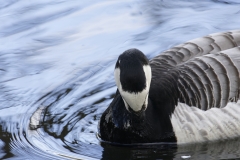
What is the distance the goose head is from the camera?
6.63 metres

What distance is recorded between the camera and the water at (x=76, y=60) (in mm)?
7539

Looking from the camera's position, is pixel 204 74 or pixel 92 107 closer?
pixel 204 74

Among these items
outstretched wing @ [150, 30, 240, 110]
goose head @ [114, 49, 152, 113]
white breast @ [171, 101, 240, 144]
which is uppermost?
goose head @ [114, 49, 152, 113]

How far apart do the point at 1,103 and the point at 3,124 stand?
69 cm

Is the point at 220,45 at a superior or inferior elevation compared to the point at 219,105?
superior

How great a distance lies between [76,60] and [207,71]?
3020mm

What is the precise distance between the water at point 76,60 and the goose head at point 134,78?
91cm

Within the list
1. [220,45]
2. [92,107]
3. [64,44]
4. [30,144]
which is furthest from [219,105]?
[64,44]

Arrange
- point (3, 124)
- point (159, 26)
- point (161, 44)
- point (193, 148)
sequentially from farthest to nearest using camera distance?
point (159, 26) → point (161, 44) → point (3, 124) → point (193, 148)

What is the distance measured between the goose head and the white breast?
0.77 meters

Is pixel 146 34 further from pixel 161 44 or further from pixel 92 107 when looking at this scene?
pixel 92 107

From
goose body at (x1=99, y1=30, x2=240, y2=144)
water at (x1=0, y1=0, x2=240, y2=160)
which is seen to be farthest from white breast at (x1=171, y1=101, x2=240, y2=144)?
water at (x1=0, y1=0, x2=240, y2=160)

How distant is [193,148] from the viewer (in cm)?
743

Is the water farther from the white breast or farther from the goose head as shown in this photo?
the goose head
